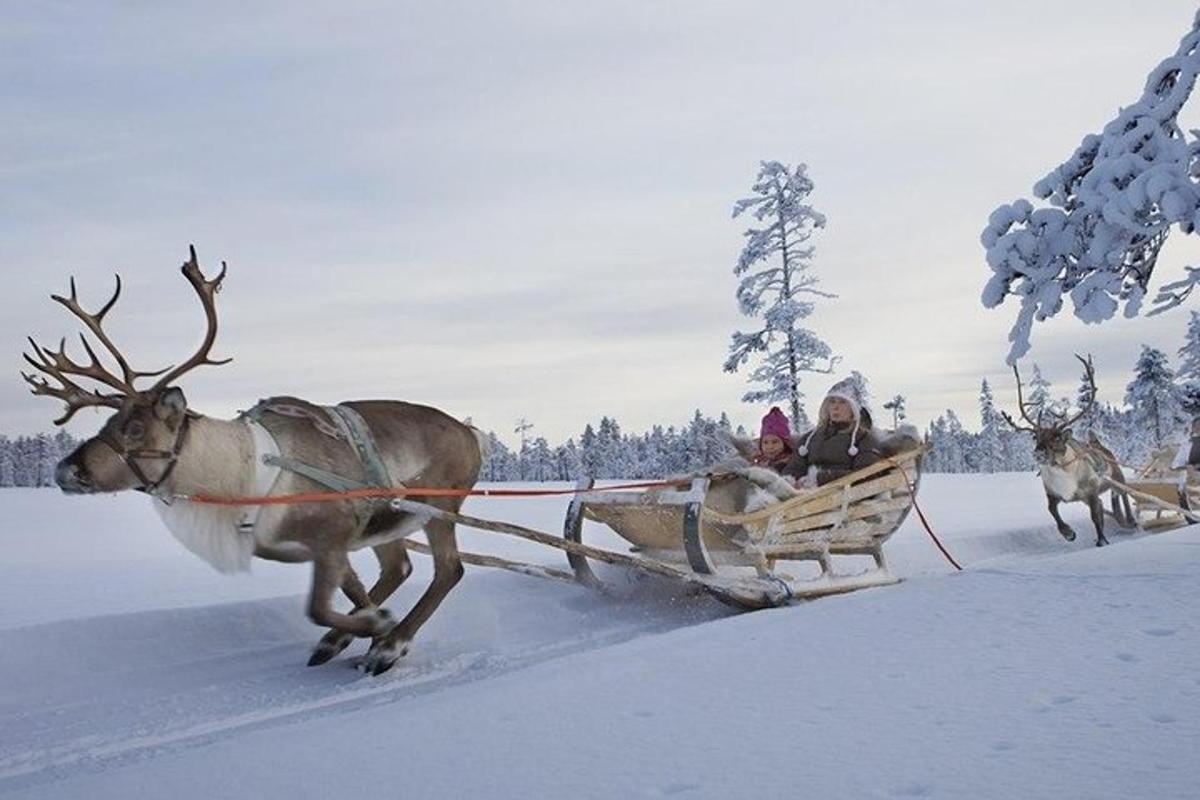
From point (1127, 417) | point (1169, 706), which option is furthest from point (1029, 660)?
point (1127, 417)

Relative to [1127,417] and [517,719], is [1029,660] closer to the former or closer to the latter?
[517,719]

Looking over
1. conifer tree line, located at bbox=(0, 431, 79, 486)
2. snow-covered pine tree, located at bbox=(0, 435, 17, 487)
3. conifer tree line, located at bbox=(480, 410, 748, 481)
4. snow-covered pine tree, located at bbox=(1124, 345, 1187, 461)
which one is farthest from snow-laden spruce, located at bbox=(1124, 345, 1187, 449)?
A: snow-covered pine tree, located at bbox=(0, 435, 17, 487)

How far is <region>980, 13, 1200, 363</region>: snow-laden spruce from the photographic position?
253 inches

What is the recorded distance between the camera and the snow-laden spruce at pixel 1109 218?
643cm

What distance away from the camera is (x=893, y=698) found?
3.20m

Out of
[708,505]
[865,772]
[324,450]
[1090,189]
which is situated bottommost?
[865,772]

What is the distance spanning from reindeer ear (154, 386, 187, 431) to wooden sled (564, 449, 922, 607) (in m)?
3.62

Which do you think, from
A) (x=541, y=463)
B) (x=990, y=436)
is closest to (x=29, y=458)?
(x=541, y=463)

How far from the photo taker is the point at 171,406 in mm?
5402

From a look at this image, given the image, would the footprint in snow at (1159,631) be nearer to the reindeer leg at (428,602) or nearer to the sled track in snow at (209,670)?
the sled track in snow at (209,670)

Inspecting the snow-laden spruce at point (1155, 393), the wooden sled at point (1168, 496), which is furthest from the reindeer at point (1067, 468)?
the snow-laden spruce at point (1155, 393)

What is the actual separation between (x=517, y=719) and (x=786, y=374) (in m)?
24.1

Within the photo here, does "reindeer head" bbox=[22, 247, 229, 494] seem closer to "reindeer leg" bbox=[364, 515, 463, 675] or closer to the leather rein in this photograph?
the leather rein

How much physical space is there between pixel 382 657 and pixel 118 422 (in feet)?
6.69
